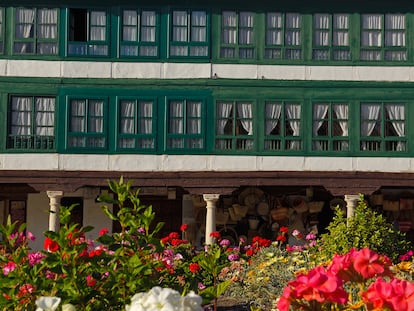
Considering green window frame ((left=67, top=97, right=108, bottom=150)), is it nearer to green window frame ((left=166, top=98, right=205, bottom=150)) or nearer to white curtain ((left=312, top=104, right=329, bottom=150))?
green window frame ((left=166, top=98, right=205, bottom=150))

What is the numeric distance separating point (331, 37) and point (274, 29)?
1.50 meters

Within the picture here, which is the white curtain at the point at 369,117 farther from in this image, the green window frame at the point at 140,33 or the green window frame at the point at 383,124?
the green window frame at the point at 140,33

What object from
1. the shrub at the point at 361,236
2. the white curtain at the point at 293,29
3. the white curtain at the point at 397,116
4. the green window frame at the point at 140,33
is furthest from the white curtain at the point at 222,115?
the shrub at the point at 361,236

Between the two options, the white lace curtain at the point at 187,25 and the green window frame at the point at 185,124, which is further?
the white lace curtain at the point at 187,25

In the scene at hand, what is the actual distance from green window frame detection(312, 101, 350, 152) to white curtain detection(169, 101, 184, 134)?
3411mm

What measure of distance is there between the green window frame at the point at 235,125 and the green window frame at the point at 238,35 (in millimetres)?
1250

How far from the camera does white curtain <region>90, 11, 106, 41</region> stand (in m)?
18.8

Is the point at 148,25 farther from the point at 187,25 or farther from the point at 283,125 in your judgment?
the point at 283,125

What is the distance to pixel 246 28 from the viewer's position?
18984mm

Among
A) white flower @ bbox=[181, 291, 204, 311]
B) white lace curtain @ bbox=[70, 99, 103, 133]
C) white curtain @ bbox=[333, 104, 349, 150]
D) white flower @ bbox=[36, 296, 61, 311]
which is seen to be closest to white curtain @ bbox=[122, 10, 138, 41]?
white lace curtain @ bbox=[70, 99, 103, 133]

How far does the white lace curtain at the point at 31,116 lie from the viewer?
1858 centimetres

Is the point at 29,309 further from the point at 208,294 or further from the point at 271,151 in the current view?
the point at 271,151

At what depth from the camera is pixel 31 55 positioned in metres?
18.6

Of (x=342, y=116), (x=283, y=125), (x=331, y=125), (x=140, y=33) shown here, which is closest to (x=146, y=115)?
(x=140, y=33)
